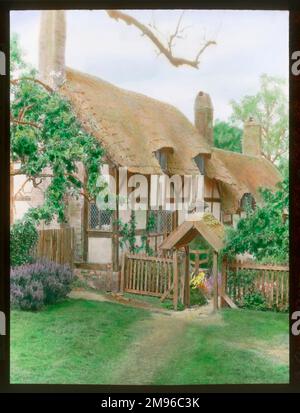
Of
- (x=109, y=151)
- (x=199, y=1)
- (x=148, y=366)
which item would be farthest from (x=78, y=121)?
(x=148, y=366)

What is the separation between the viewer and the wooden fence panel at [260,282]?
360 centimetres

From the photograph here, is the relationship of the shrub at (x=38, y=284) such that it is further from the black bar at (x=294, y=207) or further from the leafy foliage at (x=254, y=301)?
the black bar at (x=294, y=207)

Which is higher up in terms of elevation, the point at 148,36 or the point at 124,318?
the point at 148,36

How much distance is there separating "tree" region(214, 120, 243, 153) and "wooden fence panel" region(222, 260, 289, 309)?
2.45ft

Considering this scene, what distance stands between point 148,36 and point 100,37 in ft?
0.99

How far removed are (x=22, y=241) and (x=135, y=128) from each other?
1024 millimetres

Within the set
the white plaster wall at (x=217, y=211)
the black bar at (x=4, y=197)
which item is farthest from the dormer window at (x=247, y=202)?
the black bar at (x=4, y=197)

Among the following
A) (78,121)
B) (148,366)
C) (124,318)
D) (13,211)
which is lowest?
(148,366)

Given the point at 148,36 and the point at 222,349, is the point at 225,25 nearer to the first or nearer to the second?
the point at 148,36

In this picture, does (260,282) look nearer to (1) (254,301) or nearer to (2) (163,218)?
(1) (254,301)

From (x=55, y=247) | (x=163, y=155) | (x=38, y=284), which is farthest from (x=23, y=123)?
(x=38, y=284)

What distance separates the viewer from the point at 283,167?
3.62 m

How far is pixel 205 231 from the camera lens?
144 inches

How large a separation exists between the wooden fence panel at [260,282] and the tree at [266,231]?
6 centimetres
